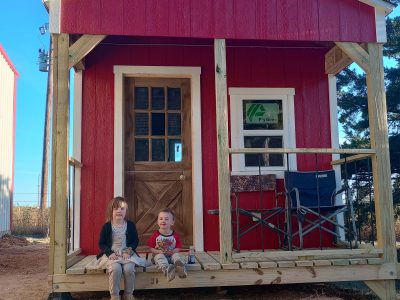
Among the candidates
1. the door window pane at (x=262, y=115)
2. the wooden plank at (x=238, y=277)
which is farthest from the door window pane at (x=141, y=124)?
the wooden plank at (x=238, y=277)

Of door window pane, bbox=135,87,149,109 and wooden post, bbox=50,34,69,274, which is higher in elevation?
door window pane, bbox=135,87,149,109

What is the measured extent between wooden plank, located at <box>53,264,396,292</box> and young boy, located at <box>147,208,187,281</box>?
0.21 m

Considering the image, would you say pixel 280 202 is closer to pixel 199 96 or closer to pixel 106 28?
pixel 199 96

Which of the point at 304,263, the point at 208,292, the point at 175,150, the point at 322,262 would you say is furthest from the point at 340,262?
the point at 175,150

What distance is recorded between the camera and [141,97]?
614 centimetres

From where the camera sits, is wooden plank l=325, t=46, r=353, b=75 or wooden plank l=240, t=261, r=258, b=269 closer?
wooden plank l=240, t=261, r=258, b=269

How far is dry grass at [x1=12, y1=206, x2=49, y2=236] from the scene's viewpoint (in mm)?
15930

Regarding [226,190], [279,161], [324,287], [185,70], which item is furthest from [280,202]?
[185,70]

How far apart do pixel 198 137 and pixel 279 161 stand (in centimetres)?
108

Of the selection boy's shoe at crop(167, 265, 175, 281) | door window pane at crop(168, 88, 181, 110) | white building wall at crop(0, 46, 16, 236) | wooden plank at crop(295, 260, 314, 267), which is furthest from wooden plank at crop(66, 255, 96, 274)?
white building wall at crop(0, 46, 16, 236)

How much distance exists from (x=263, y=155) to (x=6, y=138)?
10210mm

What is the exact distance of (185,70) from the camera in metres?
6.07

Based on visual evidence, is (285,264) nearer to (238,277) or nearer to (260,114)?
(238,277)

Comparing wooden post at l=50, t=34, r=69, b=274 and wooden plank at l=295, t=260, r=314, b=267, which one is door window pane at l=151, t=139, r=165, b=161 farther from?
wooden plank at l=295, t=260, r=314, b=267
